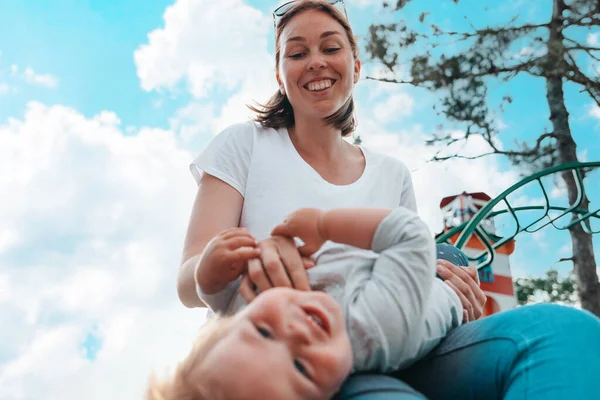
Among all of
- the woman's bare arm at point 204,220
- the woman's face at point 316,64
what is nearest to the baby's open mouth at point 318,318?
the woman's bare arm at point 204,220

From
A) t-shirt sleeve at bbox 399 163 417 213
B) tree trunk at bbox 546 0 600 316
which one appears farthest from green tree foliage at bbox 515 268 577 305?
t-shirt sleeve at bbox 399 163 417 213

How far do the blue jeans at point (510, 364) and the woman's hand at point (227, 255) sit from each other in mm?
213

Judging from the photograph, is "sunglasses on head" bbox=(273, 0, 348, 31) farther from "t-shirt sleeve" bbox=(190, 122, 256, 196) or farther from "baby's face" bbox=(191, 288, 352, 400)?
"baby's face" bbox=(191, 288, 352, 400)

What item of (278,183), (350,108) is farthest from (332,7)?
(278,183)

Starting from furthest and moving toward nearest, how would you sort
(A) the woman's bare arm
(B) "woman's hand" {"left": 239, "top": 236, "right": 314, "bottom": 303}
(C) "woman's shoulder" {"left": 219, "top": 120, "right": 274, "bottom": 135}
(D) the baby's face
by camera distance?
1. (C) "woman's shoulder" {"left": 219, "top": 120, "right": 274, "bottom": 135}
2. (A) the woman's bare arm
3. (B) "woman's hand" {"left": 239, "top": 236, "right": 314, "bottom": 303}
4. (D) the baby's face

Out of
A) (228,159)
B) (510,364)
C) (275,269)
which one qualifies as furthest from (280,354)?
(228,159)

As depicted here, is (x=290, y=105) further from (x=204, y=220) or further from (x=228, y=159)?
(x=204, y=220)

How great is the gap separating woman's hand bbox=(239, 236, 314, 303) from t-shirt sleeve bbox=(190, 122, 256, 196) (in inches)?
14.8

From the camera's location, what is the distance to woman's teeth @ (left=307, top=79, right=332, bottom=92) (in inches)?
46.4

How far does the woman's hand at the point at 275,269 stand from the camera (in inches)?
29.0

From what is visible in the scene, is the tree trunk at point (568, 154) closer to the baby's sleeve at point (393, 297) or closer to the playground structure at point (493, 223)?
the playground structure at point (493, 223)

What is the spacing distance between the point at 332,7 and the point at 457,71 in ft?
13.1

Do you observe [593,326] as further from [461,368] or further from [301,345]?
[301,345]

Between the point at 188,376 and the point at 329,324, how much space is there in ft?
0.61
